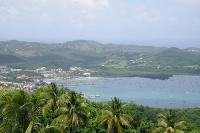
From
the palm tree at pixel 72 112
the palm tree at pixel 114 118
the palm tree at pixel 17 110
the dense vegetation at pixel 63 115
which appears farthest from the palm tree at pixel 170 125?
the palm tree at pixel 17 110

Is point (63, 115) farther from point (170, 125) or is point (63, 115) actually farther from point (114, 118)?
point (170, 125)

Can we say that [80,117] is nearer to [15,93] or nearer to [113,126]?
[113,126]

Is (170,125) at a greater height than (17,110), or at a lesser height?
lesser

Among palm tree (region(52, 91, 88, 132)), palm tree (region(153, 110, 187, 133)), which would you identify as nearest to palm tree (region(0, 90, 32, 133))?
palm tree (region(52, 91, 88, 132))

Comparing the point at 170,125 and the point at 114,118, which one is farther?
the point at 170,125

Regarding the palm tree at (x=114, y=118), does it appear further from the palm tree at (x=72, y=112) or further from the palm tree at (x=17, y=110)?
the palm tree at (x=17, y=110)

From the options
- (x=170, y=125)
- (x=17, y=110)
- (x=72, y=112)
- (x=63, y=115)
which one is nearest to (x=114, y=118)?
(x=72, y=112)

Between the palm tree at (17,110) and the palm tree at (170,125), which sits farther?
the palm tree at (170,125)
